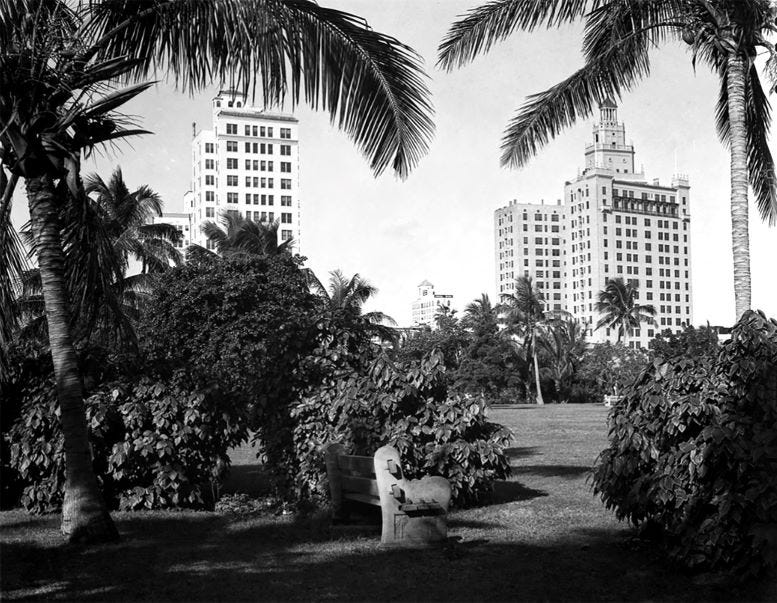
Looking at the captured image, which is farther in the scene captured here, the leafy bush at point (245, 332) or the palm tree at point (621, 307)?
the palm tree at point (621, 307)

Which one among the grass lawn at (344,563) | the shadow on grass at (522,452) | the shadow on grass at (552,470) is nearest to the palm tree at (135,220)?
the shadow on grass at (522,452)

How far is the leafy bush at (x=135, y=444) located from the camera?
10.0 m

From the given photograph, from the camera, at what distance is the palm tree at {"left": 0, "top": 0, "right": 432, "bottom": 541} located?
7742mm

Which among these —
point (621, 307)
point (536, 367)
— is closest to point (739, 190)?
point (536, 367)

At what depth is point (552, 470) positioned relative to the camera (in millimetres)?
14711

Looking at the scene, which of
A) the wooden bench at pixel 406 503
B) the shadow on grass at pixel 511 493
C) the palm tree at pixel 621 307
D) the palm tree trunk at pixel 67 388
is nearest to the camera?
the wooden bench at pixel 406 503

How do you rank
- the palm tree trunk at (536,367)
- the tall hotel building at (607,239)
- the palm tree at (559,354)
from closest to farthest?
1. the palm tree trunk at (536,367)
2. the palm tree at (559,354)
3. the tall hotel building at (607,239)

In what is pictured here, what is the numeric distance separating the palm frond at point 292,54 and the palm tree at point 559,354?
69182 millimetres

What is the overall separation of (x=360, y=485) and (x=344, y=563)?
1276 mm

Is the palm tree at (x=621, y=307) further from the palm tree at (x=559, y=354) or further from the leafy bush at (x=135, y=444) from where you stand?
the leafy bush at (x=135, y=444)

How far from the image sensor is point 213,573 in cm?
681

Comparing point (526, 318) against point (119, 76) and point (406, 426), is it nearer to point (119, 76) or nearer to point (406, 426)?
point (406, 426)

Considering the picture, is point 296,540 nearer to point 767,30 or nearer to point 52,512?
point 52,512

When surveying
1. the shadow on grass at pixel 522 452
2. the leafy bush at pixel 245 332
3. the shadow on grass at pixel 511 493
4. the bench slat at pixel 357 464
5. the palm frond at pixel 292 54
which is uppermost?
the palm frond at pixel 292 54
